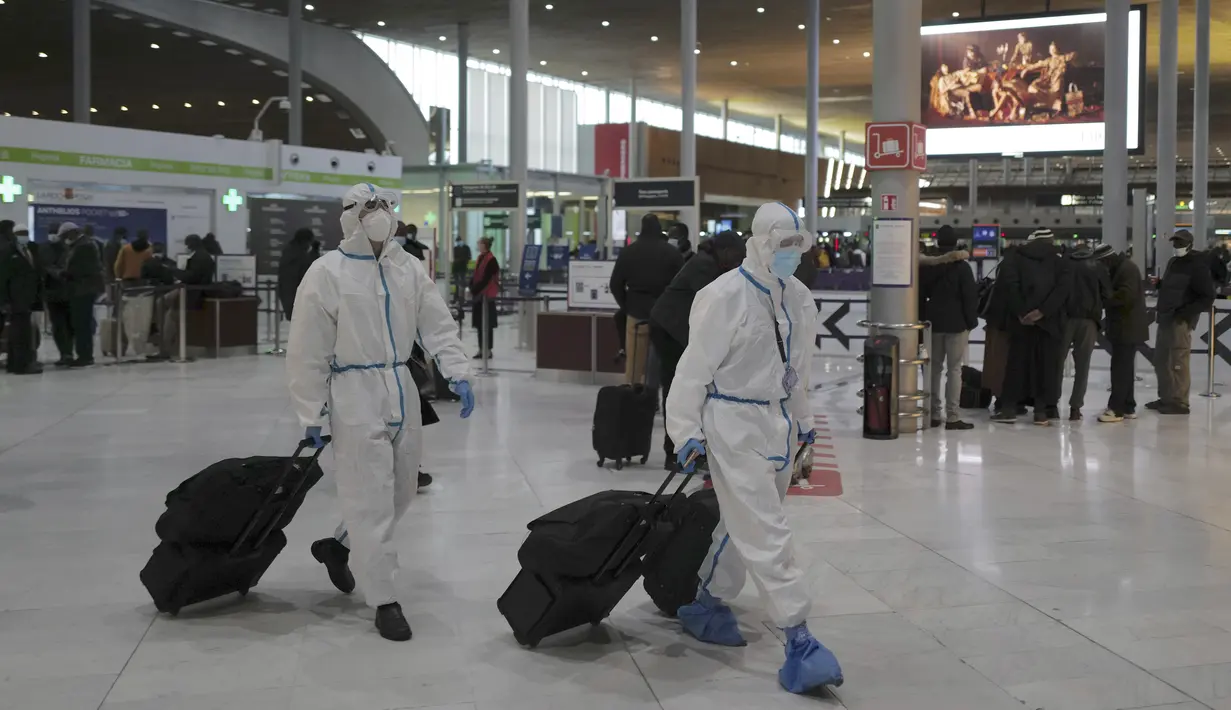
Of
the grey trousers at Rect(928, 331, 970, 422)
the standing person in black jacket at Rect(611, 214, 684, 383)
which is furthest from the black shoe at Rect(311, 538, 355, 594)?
the grey trousers at Rect(928, 331, 970, 422)

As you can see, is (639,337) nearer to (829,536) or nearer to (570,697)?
(829,536)

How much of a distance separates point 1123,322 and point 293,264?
770 cm

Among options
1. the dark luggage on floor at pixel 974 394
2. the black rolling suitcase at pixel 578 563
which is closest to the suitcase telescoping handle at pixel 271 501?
the black rolling suitcase at pixel 578 563

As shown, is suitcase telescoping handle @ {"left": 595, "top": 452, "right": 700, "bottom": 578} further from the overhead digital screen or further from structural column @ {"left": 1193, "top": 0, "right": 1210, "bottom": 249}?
structural column @ {"left": 1193, "top": 0, "right": 1210, "bottom": 249}

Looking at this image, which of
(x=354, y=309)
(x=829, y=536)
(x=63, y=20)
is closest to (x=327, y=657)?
(x=354, y=309)

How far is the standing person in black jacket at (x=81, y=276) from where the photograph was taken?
47.9 feet

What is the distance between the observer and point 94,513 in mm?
6719

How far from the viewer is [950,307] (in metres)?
10.4

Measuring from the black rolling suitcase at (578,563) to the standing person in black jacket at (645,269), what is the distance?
5564mm

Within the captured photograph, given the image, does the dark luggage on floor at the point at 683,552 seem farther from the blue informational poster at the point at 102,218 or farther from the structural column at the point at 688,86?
the structural column at the point at 688,86

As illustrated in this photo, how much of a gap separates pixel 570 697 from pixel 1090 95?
70.3ft

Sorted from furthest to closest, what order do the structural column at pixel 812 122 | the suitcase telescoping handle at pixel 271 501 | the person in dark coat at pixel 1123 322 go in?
the structural column at pixel 812 122 → the person in dark coat at pixel 1123 322 → the suitcase telescoping handle at pixel 271 501

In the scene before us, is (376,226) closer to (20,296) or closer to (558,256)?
(20,296)

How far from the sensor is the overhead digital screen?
22.3 metres
